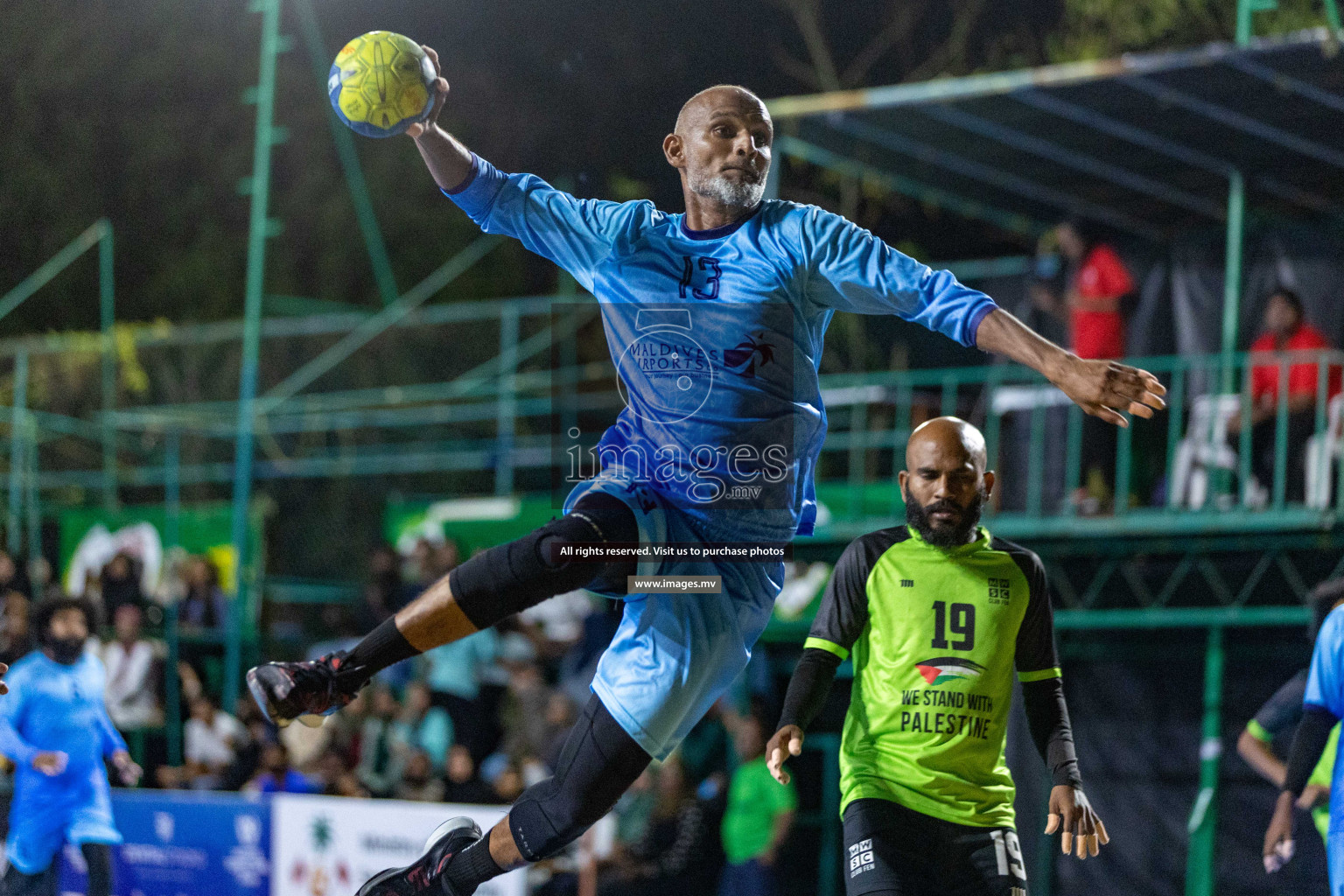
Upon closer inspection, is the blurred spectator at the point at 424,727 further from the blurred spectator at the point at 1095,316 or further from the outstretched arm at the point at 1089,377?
the outstretched arm at the point at 1089,377

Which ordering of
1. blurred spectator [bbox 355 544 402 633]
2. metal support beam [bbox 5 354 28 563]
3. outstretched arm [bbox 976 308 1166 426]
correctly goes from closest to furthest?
outstretched arm [bbox 976 308 1166 426], blurred spectator [bbox 355 544 402 633], metal support beam [bbox 5 354 28 563]

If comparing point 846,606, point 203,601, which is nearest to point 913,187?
point 203,601

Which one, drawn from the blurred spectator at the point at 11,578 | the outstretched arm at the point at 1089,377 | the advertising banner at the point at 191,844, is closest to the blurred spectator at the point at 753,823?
the advertising banner at the point at 191,844

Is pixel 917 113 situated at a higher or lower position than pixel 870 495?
higher

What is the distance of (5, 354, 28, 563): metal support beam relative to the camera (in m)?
12.5

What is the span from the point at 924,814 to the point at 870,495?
6309mm

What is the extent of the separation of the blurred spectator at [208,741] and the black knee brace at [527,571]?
7.20m

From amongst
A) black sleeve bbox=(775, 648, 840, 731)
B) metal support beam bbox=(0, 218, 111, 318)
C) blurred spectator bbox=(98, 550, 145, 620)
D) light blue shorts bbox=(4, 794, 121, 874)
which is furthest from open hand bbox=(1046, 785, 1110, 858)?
metal support beam bbox=(0, 218, 111, 318)

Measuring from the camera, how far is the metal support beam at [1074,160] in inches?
380

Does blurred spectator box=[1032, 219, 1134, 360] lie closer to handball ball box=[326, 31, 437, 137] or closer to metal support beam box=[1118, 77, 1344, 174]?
metal support beam box=[1118, 77, 1344, 174]

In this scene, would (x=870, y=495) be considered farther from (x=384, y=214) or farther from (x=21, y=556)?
(x=384, y=214)

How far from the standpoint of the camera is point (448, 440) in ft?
52.6

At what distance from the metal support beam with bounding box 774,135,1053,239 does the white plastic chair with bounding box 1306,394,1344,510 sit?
141 inches

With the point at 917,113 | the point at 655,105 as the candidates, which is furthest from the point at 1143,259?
the point at 655,105
